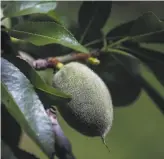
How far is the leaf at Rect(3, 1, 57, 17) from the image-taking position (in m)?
0.57

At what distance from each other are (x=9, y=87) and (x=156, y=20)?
24 centimetres

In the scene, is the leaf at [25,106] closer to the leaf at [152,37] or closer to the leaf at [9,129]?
the leaf at [9,129]

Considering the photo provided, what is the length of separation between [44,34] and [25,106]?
12 centimetres

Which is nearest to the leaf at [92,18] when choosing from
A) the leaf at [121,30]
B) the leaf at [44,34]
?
the leaf at [121,30]

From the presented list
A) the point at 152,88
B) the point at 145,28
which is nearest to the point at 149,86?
the point at 152,88

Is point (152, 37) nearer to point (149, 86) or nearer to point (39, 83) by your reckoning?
point (149, 86)

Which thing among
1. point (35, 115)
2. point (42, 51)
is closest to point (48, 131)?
point (35, 115)

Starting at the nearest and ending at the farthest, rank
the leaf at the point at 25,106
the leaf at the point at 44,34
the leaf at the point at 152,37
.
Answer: the leaf at the point at 25,106 → the leaf at the point at 44,34 → the leaf at the point at 152,37

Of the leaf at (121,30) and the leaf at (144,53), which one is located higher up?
the leaf at (121,30)

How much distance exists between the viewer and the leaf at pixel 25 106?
42 cm

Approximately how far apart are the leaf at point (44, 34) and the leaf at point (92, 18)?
18 centimetres

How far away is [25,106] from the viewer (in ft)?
1.43

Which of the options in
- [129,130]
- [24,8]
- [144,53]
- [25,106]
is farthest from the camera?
[129,130]

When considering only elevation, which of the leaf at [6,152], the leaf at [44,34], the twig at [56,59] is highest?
the leaf at [44,34]
